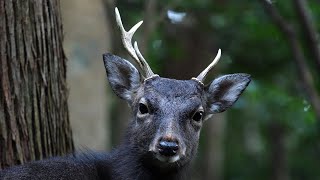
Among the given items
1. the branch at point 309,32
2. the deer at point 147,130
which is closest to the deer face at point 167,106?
the deer at point 147,130

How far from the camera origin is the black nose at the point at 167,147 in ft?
26.2

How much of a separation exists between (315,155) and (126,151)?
47.5 ft

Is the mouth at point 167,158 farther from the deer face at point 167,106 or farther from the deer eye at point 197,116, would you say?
the deer eye at point 197,116

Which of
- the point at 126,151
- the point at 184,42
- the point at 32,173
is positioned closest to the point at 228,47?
the point at 184,42

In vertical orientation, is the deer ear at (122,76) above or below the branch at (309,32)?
below

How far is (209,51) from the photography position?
1733 centimetres

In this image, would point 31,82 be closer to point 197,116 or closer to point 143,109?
point 143,109

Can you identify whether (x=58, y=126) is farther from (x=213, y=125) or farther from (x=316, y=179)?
(x=316, y=179)

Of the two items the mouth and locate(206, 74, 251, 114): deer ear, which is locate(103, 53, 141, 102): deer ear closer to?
locate(206, 74, 251, 114): deer ear

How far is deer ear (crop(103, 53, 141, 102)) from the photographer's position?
9.03 metres

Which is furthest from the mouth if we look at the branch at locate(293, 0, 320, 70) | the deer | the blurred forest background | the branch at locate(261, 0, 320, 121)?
the branch at locate(293, 0, 320, 70)

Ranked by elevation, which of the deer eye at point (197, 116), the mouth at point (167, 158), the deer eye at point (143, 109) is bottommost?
the mouth at point (167, 158)

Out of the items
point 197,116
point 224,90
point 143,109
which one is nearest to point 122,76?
point 143,109

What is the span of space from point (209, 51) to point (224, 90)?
316 inches
